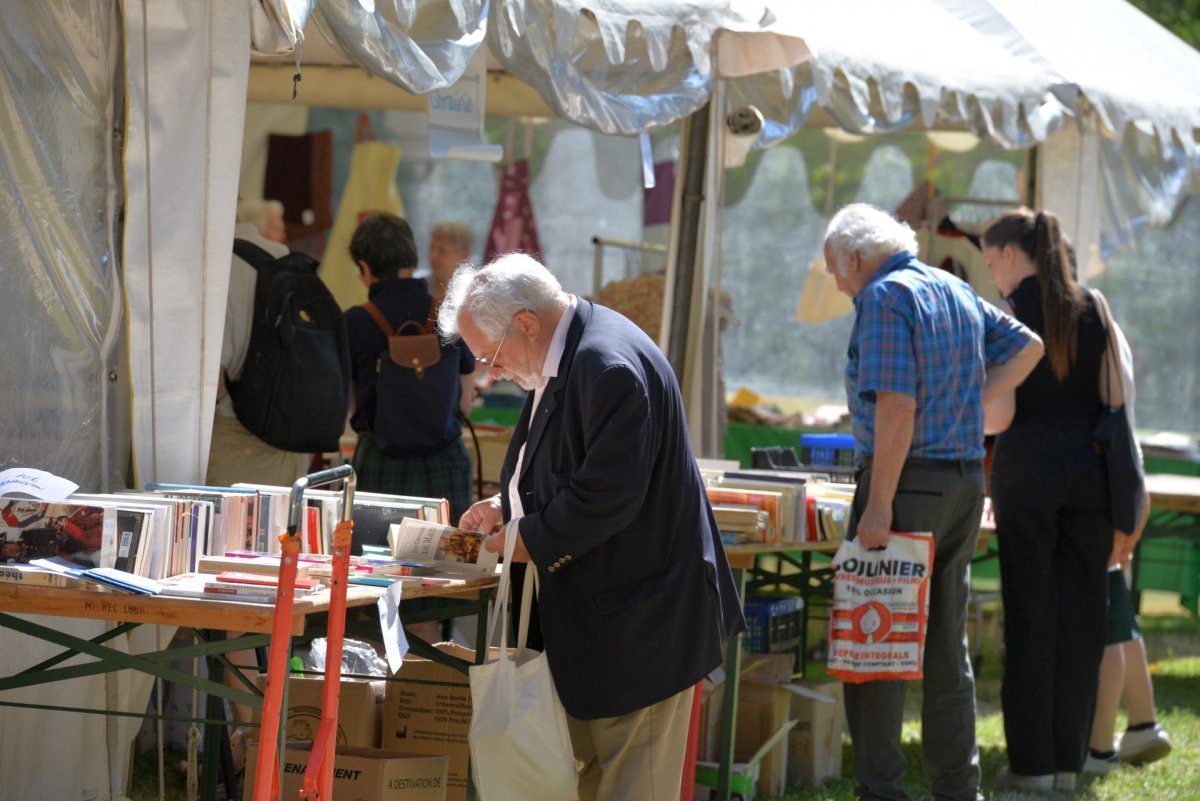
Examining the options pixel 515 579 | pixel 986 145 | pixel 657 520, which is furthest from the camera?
pixel 986 145

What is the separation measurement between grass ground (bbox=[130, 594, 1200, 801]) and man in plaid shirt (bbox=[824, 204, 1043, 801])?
0.62 m

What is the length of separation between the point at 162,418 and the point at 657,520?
142 centimetres

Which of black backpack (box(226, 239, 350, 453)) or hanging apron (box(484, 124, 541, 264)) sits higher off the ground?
hanging apron (box(484, 124, 541, 264))

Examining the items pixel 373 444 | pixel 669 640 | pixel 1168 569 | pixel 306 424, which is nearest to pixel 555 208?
pixel 1168 569

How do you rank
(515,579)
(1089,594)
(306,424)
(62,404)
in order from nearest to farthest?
(515,579) → (62,404) → (306,424) → (1089,594)

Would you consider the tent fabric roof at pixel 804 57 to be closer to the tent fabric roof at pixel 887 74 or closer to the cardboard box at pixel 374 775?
the tent fabric roof at pixel 887 74

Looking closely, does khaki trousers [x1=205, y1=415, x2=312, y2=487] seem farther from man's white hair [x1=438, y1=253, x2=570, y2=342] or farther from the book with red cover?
man's white hair [x1=438, y1=253, x2=570, y2=342]

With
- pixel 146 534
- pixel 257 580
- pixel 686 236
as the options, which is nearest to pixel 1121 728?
pixel 686 236

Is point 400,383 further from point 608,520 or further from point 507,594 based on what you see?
point 608,520

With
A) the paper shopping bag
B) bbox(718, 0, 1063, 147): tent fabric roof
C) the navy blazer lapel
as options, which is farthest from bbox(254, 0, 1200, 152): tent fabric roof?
the paper shopping bag

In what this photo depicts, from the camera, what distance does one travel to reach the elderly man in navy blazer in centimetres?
334

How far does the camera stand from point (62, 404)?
158 inches

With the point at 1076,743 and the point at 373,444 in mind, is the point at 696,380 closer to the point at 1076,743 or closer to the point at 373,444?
the point at 373,444

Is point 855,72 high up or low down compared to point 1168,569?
up
